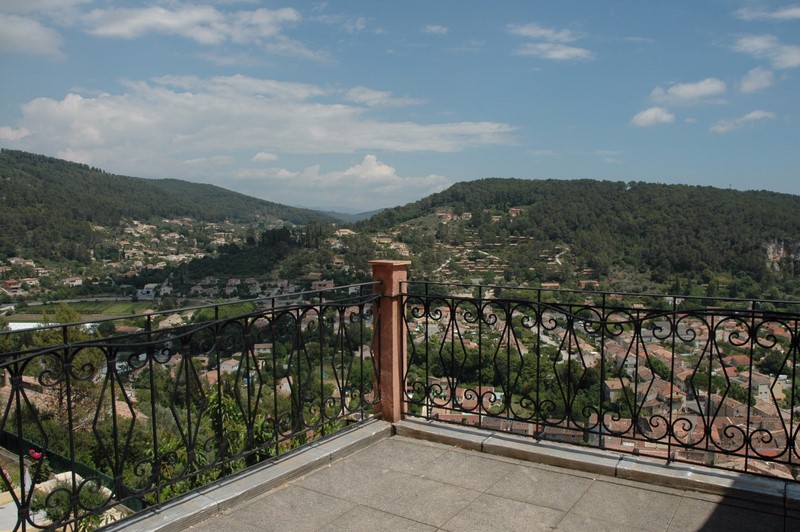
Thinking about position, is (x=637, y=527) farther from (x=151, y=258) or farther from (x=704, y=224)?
(x=151, y=258)

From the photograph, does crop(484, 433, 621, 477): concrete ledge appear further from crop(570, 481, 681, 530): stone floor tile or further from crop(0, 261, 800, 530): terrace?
crop(570, 481, 681, 530): stone floor tile

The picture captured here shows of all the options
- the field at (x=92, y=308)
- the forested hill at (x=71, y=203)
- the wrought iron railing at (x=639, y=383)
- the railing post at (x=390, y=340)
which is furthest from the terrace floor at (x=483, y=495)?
the forested hill at (x=71, y=203)

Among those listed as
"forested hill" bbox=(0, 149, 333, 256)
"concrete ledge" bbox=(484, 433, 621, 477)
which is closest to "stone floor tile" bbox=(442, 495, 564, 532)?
"concrete ledge" bbox=(484, 433, 621, 477)

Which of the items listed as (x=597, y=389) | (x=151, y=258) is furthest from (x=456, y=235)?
(x=597, y=389)

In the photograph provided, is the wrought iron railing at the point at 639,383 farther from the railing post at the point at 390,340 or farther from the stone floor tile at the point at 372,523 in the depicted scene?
the stone floor tile at the point at 372,523

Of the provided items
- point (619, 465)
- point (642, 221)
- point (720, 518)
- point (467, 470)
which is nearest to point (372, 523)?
point (467, 470)
